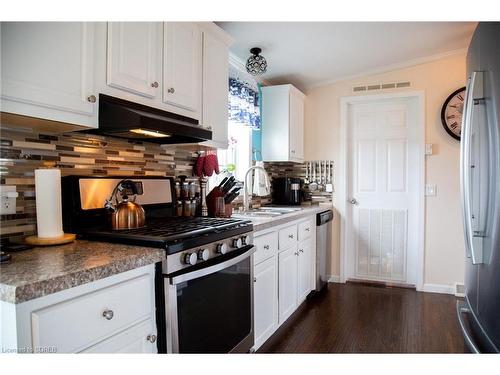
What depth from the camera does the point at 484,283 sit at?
1450mm

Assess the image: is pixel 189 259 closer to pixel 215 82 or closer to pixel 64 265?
pixel 64 265

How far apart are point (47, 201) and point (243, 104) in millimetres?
2084

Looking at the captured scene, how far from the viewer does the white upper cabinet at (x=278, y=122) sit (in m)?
3.59

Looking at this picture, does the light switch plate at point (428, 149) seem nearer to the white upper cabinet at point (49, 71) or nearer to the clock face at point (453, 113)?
the clock face at point (453, 113)

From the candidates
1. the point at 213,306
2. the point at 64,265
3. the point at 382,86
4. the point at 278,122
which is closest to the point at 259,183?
the point at 278,122

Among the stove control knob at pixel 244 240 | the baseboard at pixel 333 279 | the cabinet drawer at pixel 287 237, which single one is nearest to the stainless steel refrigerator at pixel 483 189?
the stove control knob at pixel 244 240

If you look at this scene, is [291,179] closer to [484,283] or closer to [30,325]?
[484,283]

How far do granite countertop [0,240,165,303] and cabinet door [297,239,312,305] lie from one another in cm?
185

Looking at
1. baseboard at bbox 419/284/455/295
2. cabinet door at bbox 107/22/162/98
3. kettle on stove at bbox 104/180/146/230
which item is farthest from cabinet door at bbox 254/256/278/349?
baseboard at bbox 419/284/455/295

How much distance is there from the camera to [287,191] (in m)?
3.89

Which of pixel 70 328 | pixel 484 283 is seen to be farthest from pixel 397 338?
pixel 70 328

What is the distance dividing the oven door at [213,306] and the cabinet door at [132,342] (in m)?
0.07

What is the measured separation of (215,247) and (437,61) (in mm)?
3250

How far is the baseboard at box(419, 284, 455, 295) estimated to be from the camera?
351cm
